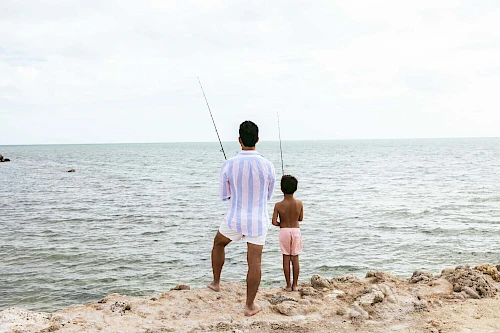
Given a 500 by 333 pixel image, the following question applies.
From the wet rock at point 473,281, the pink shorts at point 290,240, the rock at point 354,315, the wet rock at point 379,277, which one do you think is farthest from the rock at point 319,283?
the wet rock at point 473,281

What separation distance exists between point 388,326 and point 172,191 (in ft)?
71.9

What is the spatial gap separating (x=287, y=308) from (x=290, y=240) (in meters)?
0.90

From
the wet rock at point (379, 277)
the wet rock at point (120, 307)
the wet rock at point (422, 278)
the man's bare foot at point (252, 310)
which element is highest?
the wet rock at point (120, 307)

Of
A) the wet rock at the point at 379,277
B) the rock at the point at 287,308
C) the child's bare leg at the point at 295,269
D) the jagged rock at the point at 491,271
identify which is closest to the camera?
the rock at the point at 287,308

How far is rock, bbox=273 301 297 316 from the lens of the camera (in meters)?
5.19

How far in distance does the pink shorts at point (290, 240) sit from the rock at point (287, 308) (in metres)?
0.70

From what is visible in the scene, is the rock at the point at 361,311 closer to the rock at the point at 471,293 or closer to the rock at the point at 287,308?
the rock at the point at 287,308

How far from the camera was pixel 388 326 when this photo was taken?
15.9 ft

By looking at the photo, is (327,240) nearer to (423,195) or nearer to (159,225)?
(159,225)

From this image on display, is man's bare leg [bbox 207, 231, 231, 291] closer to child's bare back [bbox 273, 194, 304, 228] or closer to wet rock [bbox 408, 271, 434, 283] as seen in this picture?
child's bare back [bbox 273, 194, 304, 228]

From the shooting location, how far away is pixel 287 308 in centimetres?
525

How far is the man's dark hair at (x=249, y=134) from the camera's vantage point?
4879 mm

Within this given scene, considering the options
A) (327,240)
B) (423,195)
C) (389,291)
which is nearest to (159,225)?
(327,240)

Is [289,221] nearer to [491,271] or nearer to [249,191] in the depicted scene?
[249,191]
